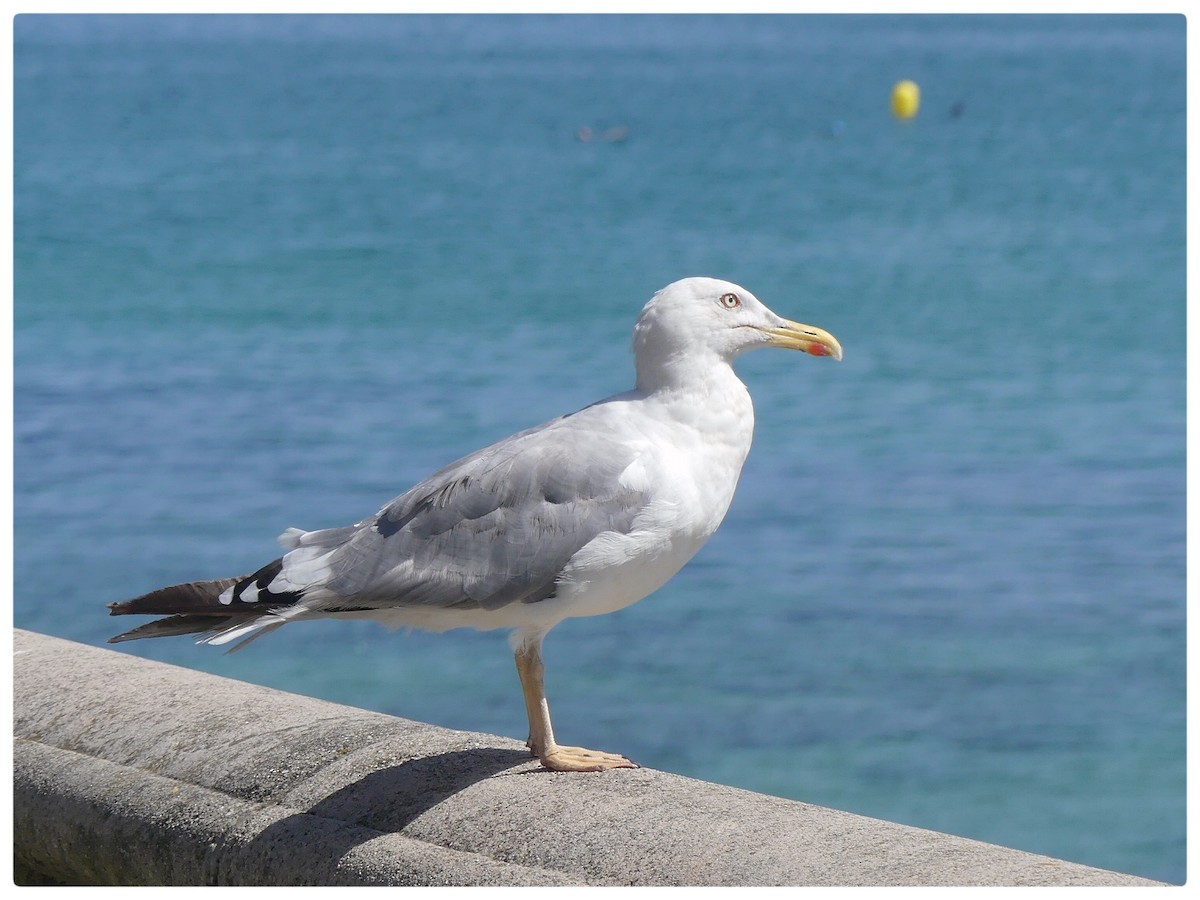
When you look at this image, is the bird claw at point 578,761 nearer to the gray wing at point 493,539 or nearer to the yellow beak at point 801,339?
the gray wing at point 493,539

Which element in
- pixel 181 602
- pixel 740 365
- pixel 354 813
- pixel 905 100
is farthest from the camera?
pixel 905 100

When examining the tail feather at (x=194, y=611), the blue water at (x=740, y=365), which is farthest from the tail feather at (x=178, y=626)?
the blue water at (x=740, y=365)

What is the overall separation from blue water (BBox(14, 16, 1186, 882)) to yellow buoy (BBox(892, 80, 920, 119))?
0.37 m

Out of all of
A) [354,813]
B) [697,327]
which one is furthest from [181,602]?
[697,327]

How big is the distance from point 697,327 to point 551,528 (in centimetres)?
66

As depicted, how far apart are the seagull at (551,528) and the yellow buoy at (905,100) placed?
36.5 m

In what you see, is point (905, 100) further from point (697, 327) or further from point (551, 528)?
point (551, 528)

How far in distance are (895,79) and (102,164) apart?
70.6 feet

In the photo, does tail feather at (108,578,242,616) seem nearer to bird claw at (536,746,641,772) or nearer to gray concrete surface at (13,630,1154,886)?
gray concrete surface at (13,630,1154,886)

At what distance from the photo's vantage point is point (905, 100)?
4141cm

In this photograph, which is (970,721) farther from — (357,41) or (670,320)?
(357,41)

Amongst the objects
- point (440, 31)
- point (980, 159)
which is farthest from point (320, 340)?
point (440, 31)

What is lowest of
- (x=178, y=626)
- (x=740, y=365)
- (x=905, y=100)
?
(x=740, y=365)

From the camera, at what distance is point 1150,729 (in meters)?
9.16
